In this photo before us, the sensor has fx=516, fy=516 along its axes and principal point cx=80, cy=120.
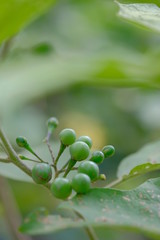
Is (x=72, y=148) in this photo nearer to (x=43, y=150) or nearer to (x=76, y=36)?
(x=43, y=150)

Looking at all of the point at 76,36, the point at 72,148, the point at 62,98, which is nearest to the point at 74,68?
the point at 72,148

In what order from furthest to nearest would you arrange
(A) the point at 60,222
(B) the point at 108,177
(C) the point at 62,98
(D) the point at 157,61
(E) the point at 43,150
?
(C) the point at 62,98 → (B) the point at 108,177 → (D) the point at 157,61 → (E) the point at 43,150 → (A) the point at 60,222

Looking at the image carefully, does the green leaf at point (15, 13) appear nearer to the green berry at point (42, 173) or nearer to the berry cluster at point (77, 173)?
the berry cluster at point (77, 173)

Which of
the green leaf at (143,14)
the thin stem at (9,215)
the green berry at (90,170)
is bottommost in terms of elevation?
the thin stem at (9,215)

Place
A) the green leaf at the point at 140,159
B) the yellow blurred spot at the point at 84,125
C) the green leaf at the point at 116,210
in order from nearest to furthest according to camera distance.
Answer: the green leaf at the point at 116,210
the green leaf at the point at 140,159
the yellow blurred spot at the point at 84,125

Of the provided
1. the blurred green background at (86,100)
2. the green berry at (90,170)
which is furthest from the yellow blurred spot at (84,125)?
the green berry at (90,170)

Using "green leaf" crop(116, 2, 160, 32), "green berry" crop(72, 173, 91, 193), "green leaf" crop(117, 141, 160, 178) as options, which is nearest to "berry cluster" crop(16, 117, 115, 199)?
"green berry" crop(72, 173, 91, 193)
